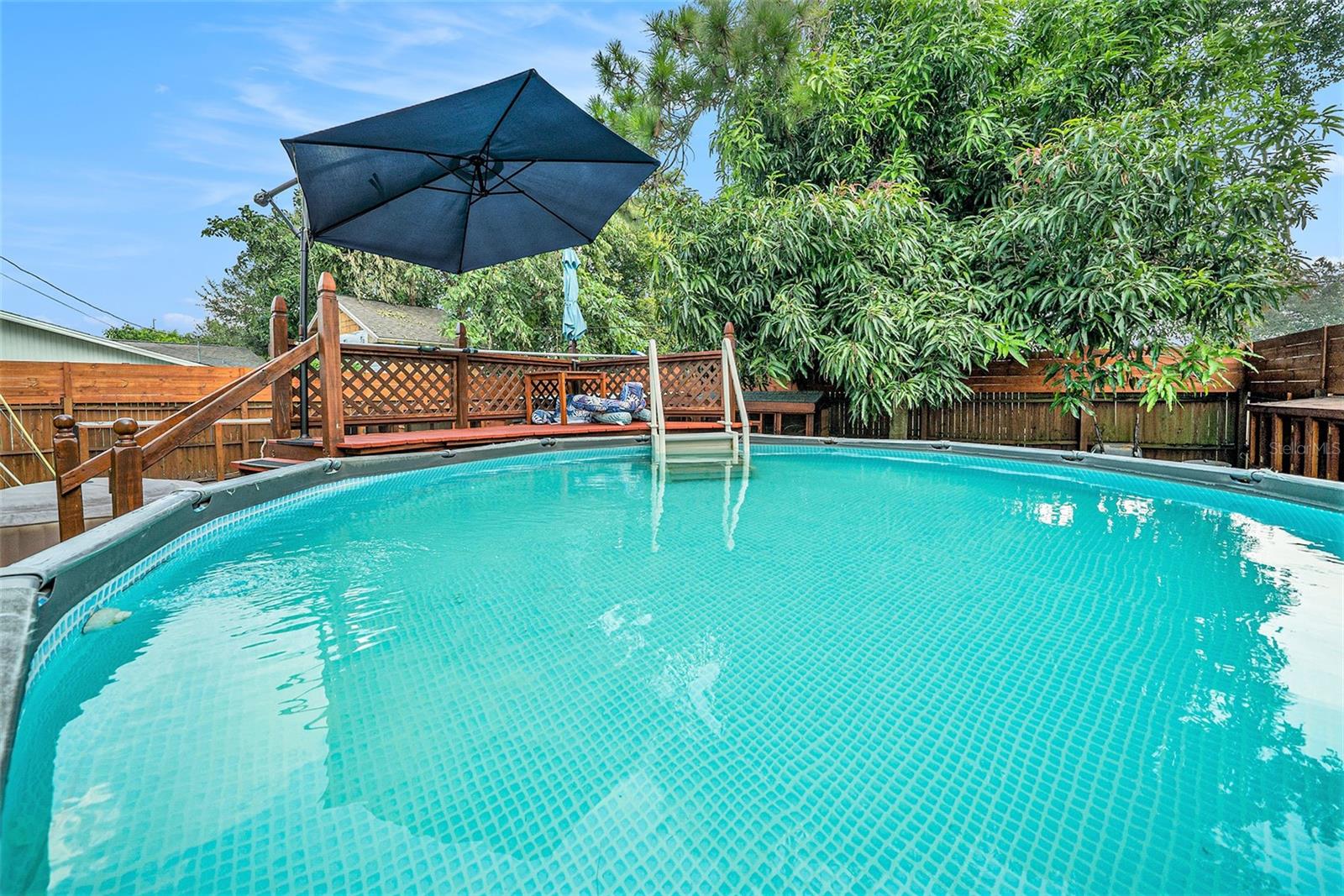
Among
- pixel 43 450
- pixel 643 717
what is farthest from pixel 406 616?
pixel 43 450

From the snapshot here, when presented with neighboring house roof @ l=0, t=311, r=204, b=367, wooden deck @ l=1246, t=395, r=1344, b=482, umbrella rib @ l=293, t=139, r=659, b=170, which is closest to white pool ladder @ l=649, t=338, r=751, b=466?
umbrella rib @ l=293, t=139, r=659, b=170

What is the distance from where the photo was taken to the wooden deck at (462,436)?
4.51 metres

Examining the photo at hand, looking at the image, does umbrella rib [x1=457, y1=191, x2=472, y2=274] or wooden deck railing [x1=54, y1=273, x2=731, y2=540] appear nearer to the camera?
wooden deck railing [x1=54, y1=273, x2=731, y2=540]

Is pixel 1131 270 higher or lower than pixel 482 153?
lower

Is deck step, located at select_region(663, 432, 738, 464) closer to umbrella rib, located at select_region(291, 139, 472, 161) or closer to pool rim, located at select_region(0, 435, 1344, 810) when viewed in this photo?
pool rim, located at select_region(0, 435, 1344, 810)

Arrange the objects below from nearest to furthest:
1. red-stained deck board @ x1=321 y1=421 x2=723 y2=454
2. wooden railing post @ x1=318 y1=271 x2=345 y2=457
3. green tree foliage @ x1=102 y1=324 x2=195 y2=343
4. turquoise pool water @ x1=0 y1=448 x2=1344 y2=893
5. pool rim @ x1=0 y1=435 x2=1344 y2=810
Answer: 1. turquoise pool water @ x1=0 y1=448 x2=1344 y2=893
2. pool rim @ x1=0 y1=435 x2=1344 y2=810
3. wooden railing post @ x1=318 y1=271 x2=345 y2=457
4. red-stained deck board @ x1=321 y1=421 x2=723 y2=454
5. green tree foliage @ x1=102 y1=324 x2=195 y2=343

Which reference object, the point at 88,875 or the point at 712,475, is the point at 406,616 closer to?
the point at 88,875

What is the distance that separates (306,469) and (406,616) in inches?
102

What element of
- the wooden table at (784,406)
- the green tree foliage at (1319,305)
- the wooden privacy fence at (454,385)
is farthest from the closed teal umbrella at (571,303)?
the green tree foliage at (1319,305)

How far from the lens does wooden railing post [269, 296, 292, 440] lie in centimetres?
448

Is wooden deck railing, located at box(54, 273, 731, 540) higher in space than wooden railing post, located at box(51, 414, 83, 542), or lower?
higher

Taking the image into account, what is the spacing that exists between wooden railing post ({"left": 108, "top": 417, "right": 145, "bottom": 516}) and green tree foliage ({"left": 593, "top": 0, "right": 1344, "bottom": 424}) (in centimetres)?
566

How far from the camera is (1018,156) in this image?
6.55 metres

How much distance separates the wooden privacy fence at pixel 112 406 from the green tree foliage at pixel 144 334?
25183mm
